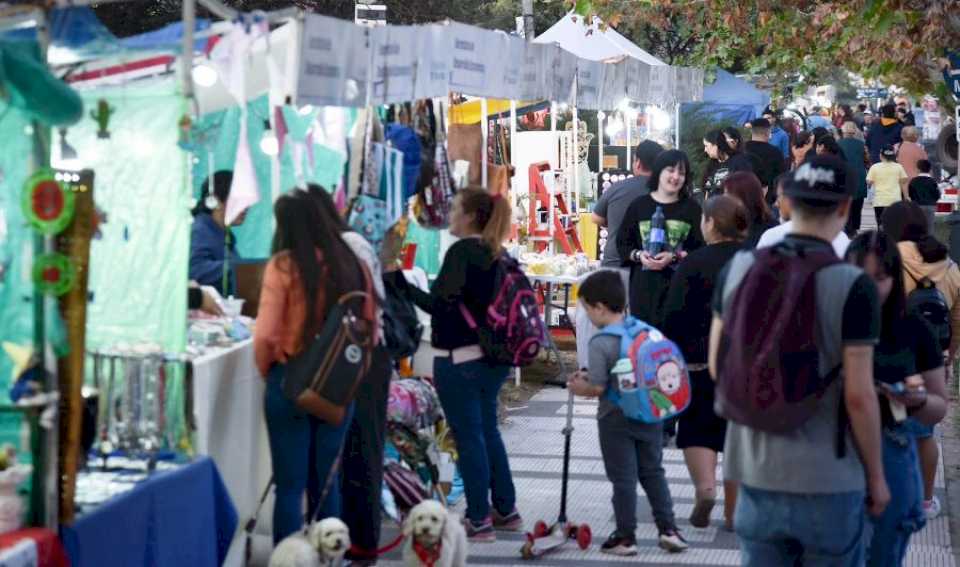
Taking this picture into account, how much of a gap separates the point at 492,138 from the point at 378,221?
7.22m

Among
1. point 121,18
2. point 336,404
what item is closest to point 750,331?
point 336,404

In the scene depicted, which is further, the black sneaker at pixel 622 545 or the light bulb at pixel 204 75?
the black sneaker at pixel 622 545

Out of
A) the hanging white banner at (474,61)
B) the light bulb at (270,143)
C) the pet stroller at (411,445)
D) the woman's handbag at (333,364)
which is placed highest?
the hanging white banner at (474,61)

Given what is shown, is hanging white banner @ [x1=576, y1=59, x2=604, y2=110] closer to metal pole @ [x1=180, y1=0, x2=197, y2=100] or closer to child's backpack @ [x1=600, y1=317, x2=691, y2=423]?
child's backpack @ [x1=600, y1=317, x2=691, y2=423]

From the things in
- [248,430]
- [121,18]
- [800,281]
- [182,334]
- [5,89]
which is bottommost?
[248,430]

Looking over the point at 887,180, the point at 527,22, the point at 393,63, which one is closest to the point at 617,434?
the point at 393,63

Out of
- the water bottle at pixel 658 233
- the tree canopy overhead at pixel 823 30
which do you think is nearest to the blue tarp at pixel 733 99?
the tree canopy overhead at pixel 823 30

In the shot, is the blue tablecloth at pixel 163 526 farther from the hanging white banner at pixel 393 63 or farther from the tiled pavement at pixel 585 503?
the hanging white banner at pixel 393 63

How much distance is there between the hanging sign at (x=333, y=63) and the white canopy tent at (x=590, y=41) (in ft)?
35.4

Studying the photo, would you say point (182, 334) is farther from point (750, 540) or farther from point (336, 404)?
point (750, 540)

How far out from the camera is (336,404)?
6.32 meters

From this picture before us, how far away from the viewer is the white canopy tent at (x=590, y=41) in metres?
18.6

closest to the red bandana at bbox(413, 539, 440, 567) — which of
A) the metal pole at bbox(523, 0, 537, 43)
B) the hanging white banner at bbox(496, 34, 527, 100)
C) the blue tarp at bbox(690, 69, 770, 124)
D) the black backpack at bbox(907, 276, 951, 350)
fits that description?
the black backpack at bbox(907, 276, 951, 350)

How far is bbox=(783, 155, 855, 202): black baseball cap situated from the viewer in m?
4.66
